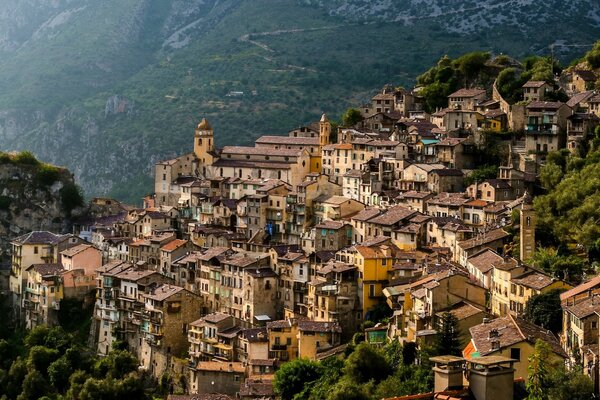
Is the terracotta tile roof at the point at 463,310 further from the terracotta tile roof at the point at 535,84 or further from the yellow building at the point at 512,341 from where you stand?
the terracotta tile roof at the point at 535,84

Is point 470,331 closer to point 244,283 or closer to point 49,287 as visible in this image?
point 244,283

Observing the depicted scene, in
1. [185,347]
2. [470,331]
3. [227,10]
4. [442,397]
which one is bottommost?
[185,347]

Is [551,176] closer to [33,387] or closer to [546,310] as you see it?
[546,310]

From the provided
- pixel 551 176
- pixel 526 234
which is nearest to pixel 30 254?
pixel 551 176

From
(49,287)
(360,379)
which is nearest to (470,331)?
(360,379)

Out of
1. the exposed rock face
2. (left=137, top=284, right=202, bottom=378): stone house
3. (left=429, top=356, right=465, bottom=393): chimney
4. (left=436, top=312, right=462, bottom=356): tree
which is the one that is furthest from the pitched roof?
(left=429, top=356, right=465, bottom=393): chimney
